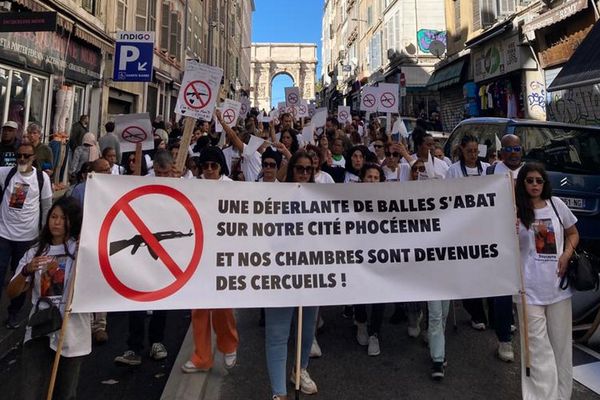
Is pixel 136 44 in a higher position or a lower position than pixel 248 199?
higher

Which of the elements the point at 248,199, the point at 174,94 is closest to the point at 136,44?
the point at 248,199

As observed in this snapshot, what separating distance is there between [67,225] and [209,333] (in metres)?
1.54

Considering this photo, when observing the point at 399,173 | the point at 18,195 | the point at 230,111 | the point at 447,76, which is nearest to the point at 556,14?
the point at 447,76

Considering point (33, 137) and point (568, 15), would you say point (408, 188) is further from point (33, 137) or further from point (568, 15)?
point (568, 15)

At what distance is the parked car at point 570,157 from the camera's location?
243 inches

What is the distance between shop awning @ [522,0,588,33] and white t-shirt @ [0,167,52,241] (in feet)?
44.0

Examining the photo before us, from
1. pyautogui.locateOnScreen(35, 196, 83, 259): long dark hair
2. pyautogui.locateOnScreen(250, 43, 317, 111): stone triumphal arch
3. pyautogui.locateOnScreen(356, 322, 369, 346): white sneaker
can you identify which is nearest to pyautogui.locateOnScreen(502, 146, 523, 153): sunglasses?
pyautogui.locateOnScreen(356, 322, 369, 346): white sneaker

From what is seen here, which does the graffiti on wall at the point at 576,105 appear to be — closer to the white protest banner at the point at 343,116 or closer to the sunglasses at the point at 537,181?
the white protest banner at the point at 343,116

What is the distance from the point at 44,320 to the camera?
2686 mm

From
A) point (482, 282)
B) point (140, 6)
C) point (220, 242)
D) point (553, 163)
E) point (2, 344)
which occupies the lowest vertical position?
point (2, 344)

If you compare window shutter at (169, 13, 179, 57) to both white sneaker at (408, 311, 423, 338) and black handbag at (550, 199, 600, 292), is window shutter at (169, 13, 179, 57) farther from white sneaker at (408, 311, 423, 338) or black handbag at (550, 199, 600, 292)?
black handbag at (550, 199, 600, 292)

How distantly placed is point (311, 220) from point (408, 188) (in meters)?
0.81

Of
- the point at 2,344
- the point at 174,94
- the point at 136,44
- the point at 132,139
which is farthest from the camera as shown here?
the point at 174,94

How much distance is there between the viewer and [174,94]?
26.0 metres
